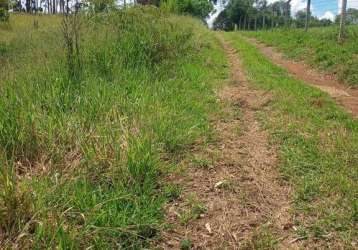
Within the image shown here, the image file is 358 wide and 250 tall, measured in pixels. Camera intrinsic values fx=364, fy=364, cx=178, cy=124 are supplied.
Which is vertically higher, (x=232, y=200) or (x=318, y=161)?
(x=318, y=161)

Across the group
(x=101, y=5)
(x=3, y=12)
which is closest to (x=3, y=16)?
(x=3, y=12)

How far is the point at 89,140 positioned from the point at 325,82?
5.78 meters

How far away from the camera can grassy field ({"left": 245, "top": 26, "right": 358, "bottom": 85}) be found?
7446mm

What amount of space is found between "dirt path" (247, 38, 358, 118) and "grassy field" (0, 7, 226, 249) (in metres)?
1.97

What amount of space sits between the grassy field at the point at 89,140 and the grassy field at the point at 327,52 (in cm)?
337

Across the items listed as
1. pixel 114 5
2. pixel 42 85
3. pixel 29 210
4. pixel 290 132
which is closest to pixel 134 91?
pixel 42 85

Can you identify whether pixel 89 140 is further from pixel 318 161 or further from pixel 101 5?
pixel 101 5

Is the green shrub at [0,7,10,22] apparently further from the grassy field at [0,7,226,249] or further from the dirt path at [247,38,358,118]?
the grassy field at [0,7,226,249]

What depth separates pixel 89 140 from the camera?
119 inches

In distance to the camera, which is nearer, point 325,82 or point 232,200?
point 232,200

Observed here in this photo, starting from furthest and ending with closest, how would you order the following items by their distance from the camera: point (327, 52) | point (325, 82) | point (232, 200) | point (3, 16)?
point (3, 16) < point (327, 52) < point (325, 82) < point (232, 200)

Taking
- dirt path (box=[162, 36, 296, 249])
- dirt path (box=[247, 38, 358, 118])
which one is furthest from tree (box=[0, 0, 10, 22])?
dirt path (box=[162, 36, 296, 249])

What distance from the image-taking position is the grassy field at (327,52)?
7.45m

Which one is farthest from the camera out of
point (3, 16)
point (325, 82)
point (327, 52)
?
point (3, 16)
